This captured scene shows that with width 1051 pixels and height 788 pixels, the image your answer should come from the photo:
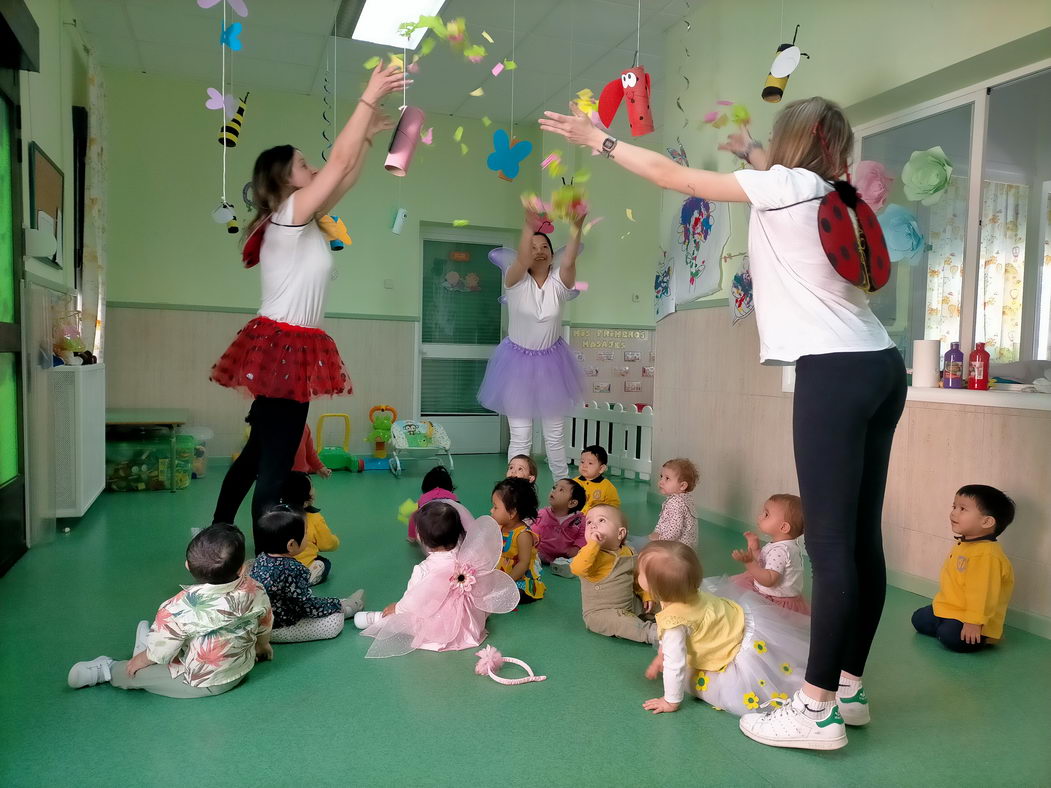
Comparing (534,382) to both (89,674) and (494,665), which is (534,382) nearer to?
(494,665)

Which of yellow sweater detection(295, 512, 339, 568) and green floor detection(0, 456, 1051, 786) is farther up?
yellow sweater detection(295, 512, 339, 568)

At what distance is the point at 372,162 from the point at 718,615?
5.79m

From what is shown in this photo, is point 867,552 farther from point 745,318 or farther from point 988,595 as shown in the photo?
point 745,318

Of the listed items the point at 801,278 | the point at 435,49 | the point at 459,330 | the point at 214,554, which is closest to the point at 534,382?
the point at 214,554

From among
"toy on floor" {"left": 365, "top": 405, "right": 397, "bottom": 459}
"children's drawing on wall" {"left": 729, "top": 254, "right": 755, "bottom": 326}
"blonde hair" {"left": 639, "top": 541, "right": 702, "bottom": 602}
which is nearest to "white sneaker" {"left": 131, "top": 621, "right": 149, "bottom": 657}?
"blonde hair" {"left": 639, "top": 541, "right": 702, "bottom": 602}

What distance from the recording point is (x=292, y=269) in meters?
2.66

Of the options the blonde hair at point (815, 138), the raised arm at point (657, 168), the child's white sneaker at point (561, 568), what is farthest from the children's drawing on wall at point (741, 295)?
the raised arm at point (657, 168)

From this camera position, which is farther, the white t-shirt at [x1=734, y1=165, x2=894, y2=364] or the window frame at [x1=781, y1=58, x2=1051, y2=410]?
the window frame at [x1=781, y1=58, x2=1051, y2=410]

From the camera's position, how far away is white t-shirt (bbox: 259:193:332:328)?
103 inches

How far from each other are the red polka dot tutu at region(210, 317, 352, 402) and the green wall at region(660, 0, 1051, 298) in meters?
2.50

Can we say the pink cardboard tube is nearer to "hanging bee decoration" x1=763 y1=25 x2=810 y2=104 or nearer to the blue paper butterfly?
the blue paper butterfly

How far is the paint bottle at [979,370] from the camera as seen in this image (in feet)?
9.79

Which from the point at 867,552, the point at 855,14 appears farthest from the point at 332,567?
the point at 855,14

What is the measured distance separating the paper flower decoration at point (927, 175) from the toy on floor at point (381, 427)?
442 centimetres
